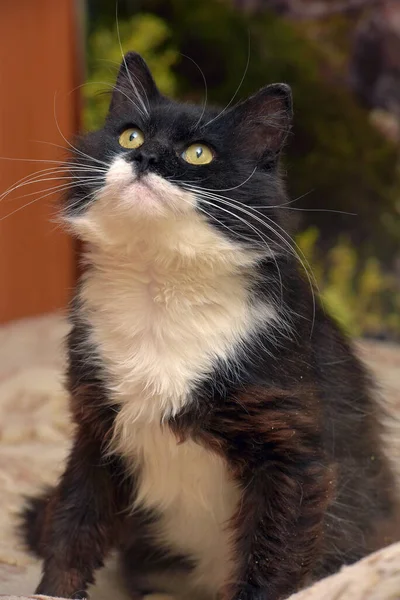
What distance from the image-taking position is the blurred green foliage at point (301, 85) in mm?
3541

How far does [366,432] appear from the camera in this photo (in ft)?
5.63

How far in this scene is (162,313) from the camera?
144 centimetres

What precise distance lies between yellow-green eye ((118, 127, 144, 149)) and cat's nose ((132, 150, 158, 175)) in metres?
0.11

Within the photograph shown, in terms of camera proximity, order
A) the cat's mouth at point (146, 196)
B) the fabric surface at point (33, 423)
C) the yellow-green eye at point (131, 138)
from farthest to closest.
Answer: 1. the fabric surface at point (33, 423)
2. the yellow-green eye at point (131, 138)
3. the cat's mouth at point (146, 196)

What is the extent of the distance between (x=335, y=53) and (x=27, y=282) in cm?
155

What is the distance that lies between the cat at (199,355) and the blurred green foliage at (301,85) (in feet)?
6.65

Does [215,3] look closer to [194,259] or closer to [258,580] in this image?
[194,259]

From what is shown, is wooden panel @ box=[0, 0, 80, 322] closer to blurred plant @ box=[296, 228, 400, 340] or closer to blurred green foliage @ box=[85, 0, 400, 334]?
blurred green foliage @ box=[85, 0, 400, 334]

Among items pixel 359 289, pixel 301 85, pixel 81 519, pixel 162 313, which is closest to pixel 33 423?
pixel 81 519

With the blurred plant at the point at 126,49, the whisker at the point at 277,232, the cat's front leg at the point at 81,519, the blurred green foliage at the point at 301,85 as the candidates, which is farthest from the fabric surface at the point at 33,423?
the blurred plant at the point at 126,49

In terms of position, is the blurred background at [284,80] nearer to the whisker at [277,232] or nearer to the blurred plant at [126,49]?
the blurred plant at [126,49]

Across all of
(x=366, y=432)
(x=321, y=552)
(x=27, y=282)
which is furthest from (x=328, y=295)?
(x=321, y=552)

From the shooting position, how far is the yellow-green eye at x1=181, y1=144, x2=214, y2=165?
140cm

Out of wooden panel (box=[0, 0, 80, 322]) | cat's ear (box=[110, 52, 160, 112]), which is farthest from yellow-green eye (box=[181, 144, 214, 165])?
wooden panel (box=[0, 0, 80, 322])
